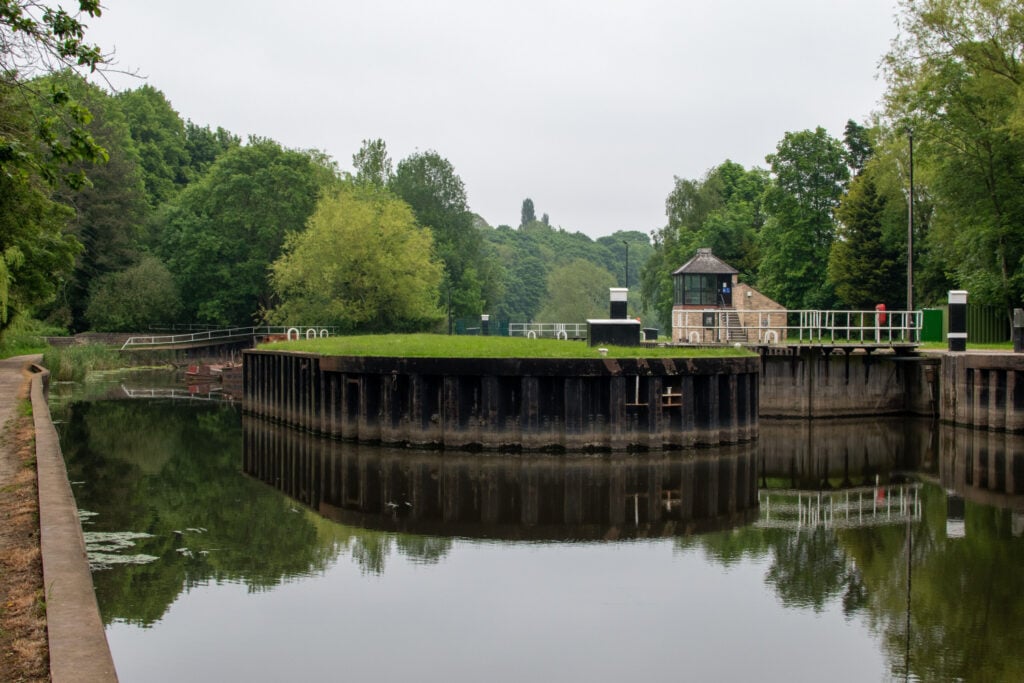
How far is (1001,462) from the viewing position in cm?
2639

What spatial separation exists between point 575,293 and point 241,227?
47.5m

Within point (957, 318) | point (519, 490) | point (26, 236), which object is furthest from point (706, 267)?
point (26, 236)

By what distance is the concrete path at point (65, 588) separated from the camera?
738 centimetres

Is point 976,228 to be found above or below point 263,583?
above

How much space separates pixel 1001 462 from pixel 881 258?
30.6 m

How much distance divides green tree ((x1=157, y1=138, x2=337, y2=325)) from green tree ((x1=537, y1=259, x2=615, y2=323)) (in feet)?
139

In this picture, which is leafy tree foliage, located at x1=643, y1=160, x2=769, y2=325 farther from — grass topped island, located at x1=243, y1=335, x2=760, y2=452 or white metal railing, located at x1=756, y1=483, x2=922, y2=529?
white metal railing, located at x1=756, y1=483, x2=922, y2=529

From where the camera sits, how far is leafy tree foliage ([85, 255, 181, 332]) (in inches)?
2908

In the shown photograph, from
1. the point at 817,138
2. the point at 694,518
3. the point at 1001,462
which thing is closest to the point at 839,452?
the point at 1001,462

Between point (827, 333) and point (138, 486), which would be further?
point (827, 333)

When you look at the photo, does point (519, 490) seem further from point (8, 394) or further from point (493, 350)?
point (8, 394)

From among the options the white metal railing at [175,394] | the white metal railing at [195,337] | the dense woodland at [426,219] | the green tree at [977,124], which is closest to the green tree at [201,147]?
the dense woodland at [426,219]

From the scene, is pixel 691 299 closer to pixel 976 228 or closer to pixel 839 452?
pixel 976 228

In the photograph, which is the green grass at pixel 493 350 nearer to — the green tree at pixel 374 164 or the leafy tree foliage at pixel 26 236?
the leafy tree foliage at pixel 26 236
